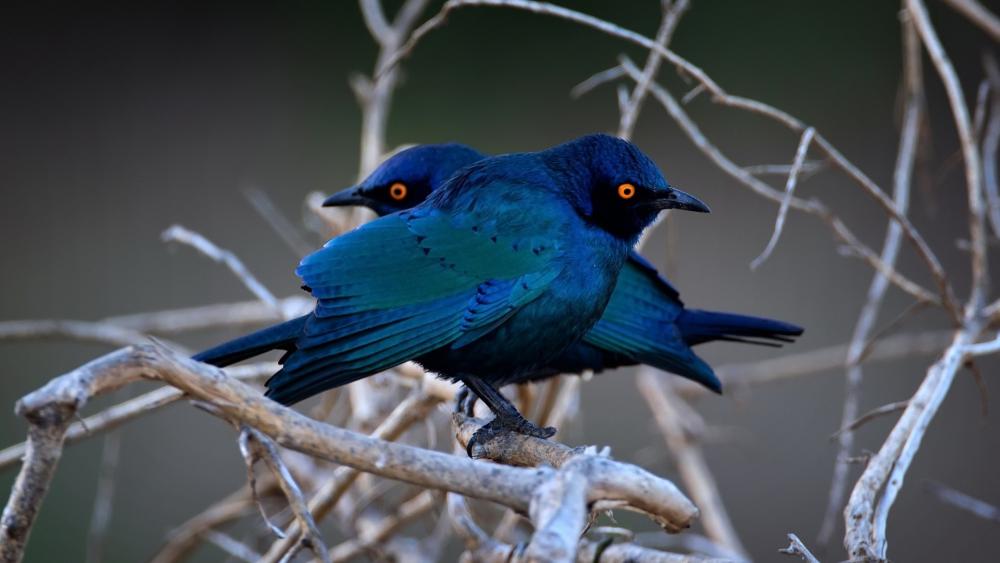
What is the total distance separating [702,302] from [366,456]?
170 inches

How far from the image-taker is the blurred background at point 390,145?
568 cm

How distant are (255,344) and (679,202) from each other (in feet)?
3.60

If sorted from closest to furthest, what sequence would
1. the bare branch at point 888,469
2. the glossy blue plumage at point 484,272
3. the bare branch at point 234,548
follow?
the bare branch at point 888,469, the glossy blue plumage at point 484,272, the bare branch at point 234,548

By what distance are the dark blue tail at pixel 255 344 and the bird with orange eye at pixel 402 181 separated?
47.4 inches

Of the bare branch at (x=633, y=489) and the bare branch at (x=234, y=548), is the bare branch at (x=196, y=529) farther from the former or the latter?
the bare branch at (x=633, y=489)

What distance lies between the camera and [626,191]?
2.86 m

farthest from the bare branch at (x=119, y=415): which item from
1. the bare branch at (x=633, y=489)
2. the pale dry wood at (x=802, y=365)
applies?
the pale dry wood at (x=802, y=365)

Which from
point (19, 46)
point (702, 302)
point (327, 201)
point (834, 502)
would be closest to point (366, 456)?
point (834, 502)

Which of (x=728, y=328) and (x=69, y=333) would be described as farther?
(x=69, y=333)

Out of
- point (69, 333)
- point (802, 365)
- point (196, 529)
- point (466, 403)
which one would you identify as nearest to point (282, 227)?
point (69, 333)

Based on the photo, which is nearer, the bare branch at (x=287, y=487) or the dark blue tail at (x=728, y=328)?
the bare branch at (x=287, y=487)

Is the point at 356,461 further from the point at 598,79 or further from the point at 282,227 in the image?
the point at 282,227

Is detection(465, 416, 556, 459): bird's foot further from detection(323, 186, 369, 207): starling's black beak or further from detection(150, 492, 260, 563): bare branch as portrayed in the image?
detection(323, 186, 369, 207): starling's black beak

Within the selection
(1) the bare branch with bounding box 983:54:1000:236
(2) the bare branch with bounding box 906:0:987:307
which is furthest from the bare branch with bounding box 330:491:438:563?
(1) the bare branch with bounding box 983:54:1000:236
